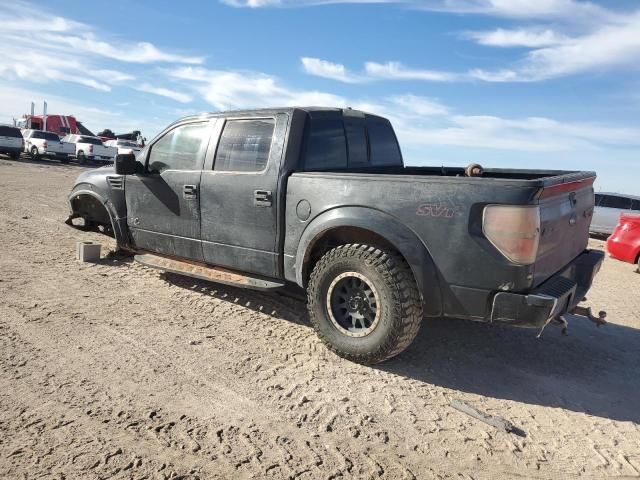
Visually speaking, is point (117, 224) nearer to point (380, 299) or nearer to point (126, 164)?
point (126, 164)

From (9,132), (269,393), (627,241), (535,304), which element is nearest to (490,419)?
(535,304)

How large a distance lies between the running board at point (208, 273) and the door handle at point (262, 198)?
711mm

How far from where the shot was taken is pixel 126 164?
5066mm

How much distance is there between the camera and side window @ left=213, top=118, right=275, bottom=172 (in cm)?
432

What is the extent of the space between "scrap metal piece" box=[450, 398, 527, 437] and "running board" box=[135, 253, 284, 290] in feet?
5.89

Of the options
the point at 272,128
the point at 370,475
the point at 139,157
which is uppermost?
the point at 272,128

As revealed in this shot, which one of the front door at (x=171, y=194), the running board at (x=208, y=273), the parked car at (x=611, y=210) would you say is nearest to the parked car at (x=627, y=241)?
the parked car at (x=611, y=210)

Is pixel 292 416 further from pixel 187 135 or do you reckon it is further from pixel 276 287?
pixel 187 135

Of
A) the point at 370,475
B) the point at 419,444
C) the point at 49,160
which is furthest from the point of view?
the point at 49,160

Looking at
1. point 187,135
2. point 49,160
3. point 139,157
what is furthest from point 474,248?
point 49,160

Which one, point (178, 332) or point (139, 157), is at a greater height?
point (139, 157)

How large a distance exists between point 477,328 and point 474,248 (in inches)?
74.5

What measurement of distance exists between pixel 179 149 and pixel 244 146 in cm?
95

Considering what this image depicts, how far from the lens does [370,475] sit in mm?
2502
